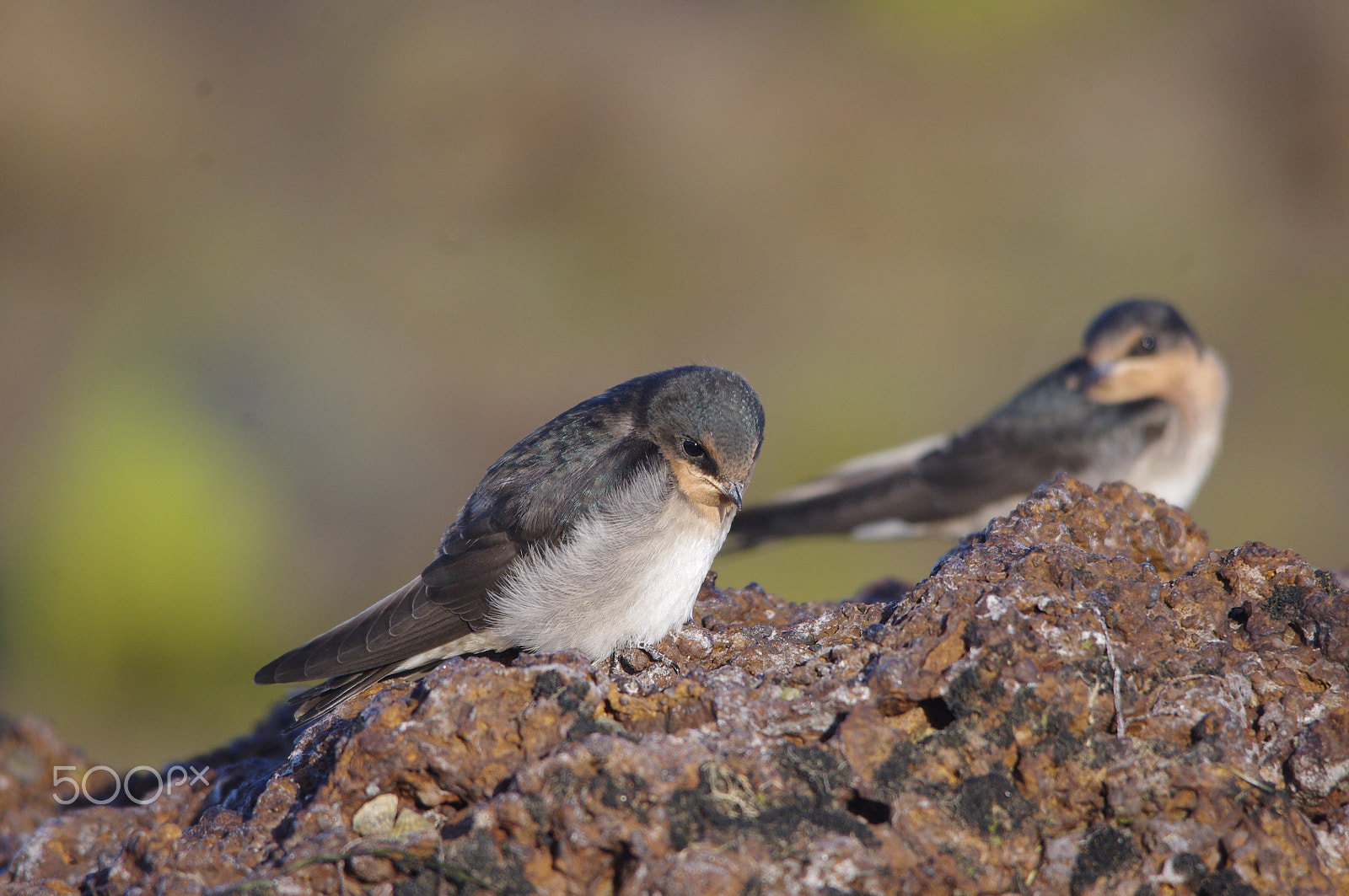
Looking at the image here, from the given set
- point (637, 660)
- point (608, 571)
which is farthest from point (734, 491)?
point (637, 660)

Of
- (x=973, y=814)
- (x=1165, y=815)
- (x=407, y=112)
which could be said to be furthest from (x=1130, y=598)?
(x=407, y=112)

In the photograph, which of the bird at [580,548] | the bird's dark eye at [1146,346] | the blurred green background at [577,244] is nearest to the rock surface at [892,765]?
the bird at [580,548]

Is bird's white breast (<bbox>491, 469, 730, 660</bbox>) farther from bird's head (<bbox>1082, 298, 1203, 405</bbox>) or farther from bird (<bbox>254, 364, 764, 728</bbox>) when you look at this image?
bird's head (<bbox>1082, 298, 1203, 405</bbox>)

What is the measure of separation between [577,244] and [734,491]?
1178 cm

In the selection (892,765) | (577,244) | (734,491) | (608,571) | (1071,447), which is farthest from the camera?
(577,244)

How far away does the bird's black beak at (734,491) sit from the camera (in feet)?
14.6

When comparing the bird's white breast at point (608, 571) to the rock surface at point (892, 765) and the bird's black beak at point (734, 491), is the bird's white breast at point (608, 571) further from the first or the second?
the rock surface at point (892, 765)

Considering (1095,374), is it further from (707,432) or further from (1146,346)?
(707,432)

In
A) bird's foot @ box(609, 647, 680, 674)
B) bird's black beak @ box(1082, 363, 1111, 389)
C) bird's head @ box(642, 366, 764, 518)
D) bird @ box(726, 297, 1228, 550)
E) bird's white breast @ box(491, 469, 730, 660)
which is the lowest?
bird @ box(726, 297, 1228, 550)

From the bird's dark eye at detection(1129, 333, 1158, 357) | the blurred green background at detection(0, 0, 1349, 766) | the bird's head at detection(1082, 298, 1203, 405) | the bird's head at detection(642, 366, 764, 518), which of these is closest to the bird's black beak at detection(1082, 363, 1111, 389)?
the bird's head at detection(1082, 298, 1203, 405)

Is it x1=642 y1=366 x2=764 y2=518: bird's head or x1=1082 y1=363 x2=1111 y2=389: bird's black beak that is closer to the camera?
x1=642 y1=366 x2=764 y2=518: bird's head

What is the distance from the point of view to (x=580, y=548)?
4.43 meters

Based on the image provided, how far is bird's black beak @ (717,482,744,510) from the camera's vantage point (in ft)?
14.6

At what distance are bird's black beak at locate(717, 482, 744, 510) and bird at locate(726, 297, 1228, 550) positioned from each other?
13.1ft
